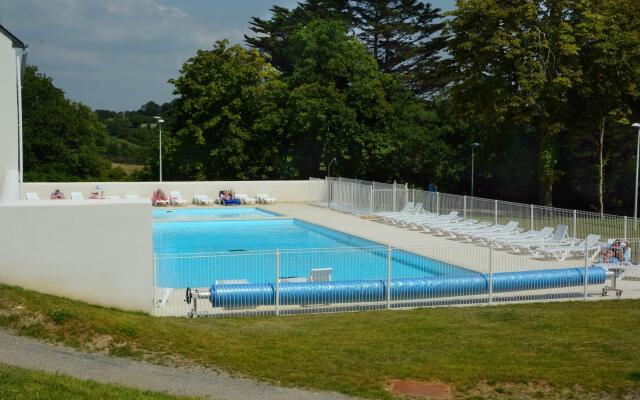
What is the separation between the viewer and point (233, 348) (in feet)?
30.9

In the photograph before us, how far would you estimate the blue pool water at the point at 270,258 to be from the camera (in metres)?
14.0

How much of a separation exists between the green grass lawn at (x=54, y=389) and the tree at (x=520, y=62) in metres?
26.9

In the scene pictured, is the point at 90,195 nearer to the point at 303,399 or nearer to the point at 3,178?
the point at 3,178

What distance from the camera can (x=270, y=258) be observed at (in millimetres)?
15617

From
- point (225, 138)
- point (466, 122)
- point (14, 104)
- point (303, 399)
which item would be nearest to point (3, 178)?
point (14, 104)

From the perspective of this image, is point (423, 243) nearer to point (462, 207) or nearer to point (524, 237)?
point (524, 237)

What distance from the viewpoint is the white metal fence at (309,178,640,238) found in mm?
20391

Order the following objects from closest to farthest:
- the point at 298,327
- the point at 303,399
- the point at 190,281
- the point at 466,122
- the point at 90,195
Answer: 1. the point at 303,399
2. the point at 298,327
3. the point at 190,281
4. the point at 90,195
5. the point at 466,122

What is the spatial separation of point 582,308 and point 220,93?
3058 centimetres

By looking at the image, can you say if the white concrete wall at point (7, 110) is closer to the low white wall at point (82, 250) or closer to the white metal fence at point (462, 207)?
the low white wall at point (82, 250)

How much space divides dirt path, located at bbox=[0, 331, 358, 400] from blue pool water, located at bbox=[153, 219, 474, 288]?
3.87 meters

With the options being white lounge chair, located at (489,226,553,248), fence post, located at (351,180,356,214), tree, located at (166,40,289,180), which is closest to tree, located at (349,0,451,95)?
tree, located at (166,40,289,180)

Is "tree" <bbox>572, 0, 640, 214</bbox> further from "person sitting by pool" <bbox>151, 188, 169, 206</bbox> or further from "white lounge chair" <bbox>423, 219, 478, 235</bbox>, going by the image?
"person sitting by pool" <bbox>151, 188, 169, 206</bbox>

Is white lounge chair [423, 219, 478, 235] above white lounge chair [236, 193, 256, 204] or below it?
below
